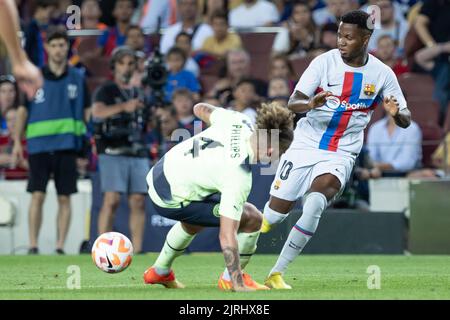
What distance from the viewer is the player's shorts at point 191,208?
390 inches

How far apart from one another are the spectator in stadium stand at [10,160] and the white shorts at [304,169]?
6.88 meters

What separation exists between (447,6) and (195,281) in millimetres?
9463

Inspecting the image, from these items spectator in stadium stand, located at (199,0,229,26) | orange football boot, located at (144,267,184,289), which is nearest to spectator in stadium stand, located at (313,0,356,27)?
spectator in stadium stand, located at (199,0,229,26)

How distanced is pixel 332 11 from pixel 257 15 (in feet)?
4.88

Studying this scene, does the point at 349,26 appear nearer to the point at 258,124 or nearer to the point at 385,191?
the point at 258,124

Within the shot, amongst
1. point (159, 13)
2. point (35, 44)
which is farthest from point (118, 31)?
point (35, 44)

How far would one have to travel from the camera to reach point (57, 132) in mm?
16438

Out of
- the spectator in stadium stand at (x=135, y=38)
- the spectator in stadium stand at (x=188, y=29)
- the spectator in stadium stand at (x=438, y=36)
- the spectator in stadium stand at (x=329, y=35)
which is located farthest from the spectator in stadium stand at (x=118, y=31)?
the spectator in stadium stand at (x=438, y=36)

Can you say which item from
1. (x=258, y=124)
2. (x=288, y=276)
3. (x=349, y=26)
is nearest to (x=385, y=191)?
(x=288, y=276)

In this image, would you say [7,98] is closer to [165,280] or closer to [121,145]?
[121,145]

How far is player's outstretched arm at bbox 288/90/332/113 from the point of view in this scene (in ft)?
33.3

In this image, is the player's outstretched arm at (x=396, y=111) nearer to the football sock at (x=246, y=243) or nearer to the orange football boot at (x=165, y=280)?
the football sock at (x=246, y=243)

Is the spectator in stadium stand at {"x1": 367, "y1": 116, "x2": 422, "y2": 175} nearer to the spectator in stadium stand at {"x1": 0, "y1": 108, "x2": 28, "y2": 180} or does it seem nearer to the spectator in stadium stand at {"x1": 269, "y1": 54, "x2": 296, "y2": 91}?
the spectator in stadium stand at {"x1": 269, "y1": 54, "x2": 296, "y2": 91}

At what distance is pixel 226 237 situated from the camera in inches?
363
